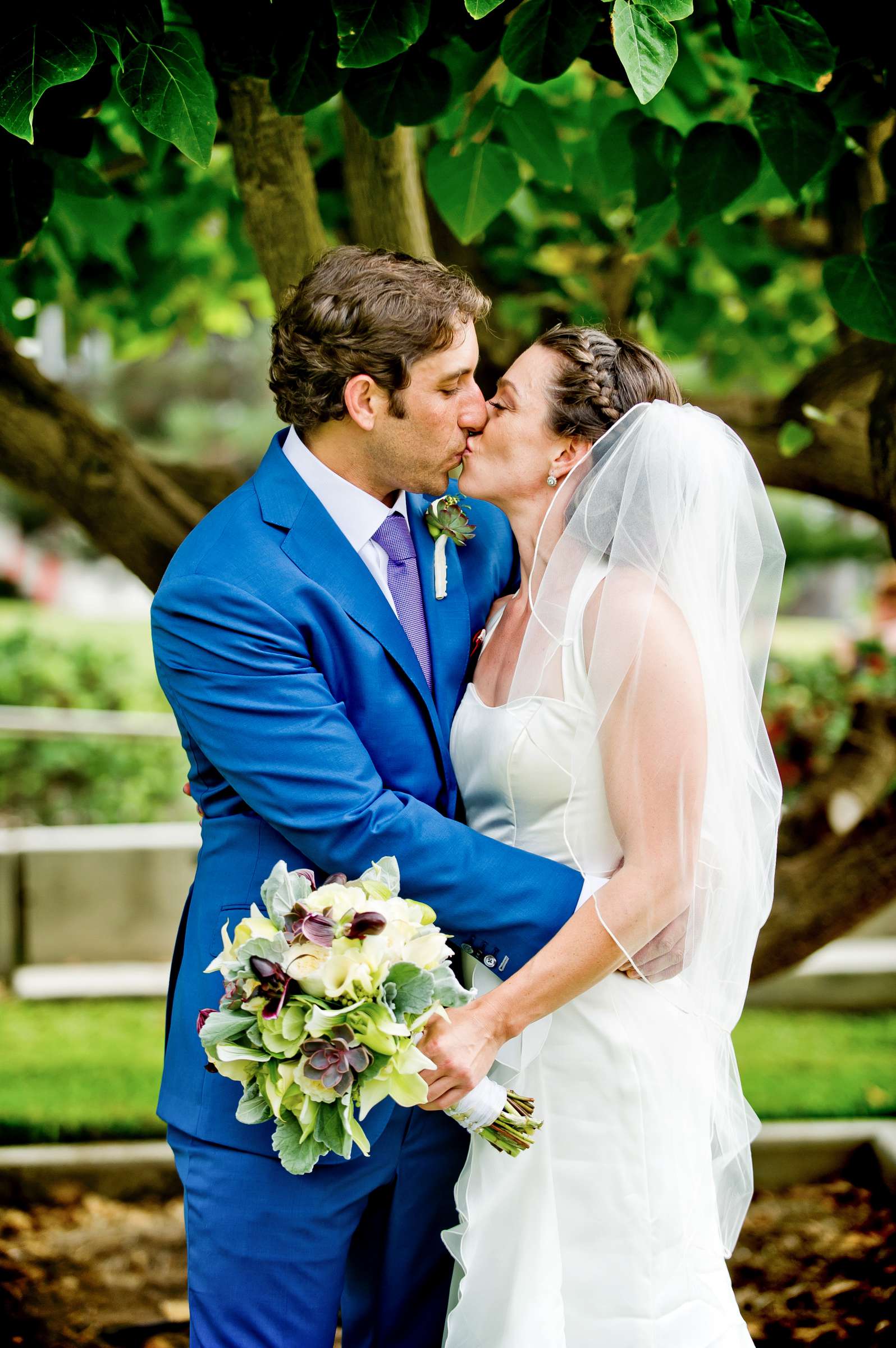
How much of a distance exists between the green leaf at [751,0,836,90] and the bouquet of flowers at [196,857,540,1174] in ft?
5.04

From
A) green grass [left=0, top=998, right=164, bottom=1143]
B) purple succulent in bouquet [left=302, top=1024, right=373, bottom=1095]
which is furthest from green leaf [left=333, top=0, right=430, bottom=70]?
green grass [left=0, top=998, right=164, bottom=1143]

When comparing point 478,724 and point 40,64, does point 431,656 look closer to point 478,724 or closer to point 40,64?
point 478,724

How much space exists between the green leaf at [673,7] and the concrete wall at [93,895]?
5.04m

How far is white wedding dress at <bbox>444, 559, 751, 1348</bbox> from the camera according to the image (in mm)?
2287

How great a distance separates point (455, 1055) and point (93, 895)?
15.1ft

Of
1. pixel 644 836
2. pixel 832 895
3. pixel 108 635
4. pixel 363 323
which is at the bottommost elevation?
pixel 108 635

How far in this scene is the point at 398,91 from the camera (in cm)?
243

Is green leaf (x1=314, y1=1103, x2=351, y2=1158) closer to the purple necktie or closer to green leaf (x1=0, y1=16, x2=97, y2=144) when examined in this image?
the purple necktie

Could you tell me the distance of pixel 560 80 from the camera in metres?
3.74

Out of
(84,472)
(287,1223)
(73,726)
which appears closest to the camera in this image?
(287,1223)

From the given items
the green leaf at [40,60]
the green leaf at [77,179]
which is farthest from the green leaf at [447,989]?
the green leaf at [77,179]

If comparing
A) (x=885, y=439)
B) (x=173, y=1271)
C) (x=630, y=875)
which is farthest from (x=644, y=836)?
(x=173, y=1271)

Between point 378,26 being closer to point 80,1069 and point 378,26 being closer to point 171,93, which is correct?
point 171,93

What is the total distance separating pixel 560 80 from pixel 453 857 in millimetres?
2631
